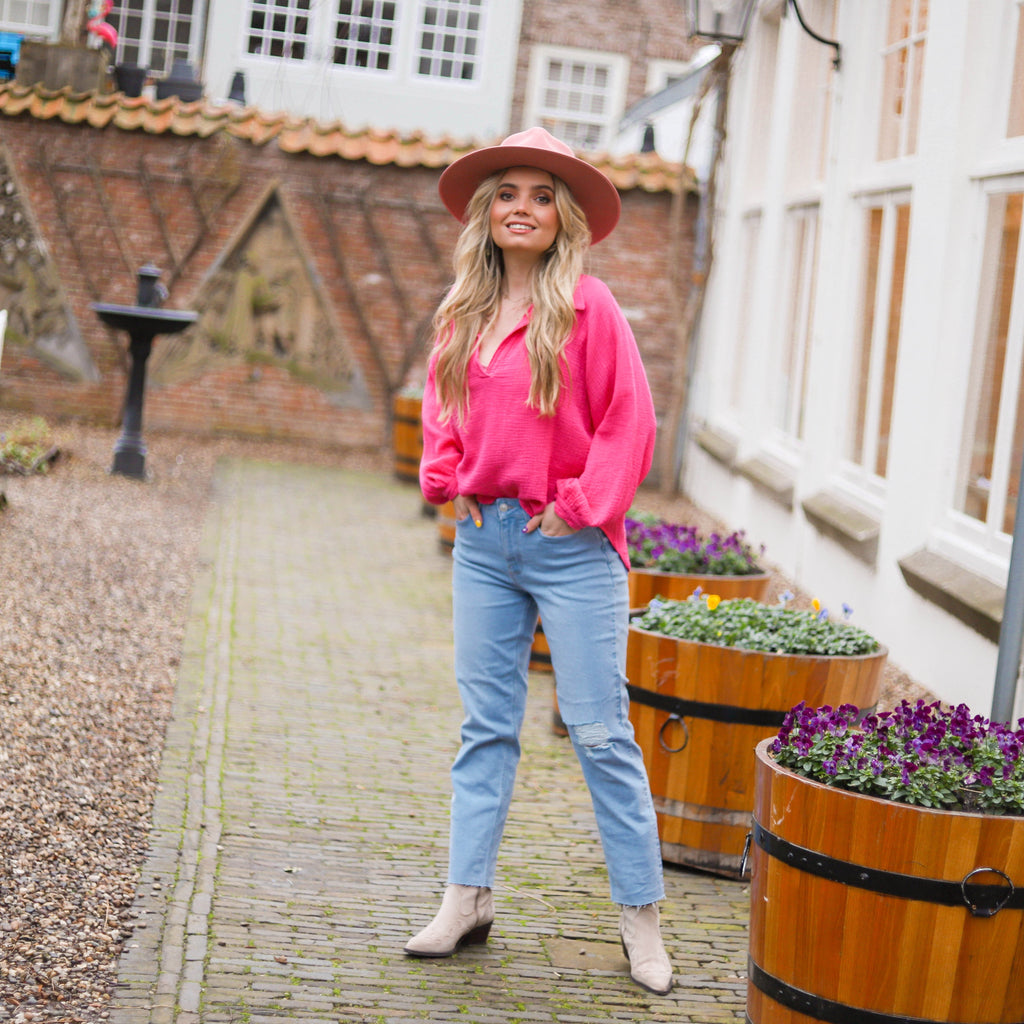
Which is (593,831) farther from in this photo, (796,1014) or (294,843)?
(796,1014)

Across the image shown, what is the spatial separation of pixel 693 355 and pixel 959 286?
7166mm

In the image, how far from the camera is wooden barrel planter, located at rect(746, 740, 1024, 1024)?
2.64 m

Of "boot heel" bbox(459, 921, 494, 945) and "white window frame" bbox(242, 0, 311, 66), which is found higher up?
"white window frame" bbox(242, 0, 311, 66)

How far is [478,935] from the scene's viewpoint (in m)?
3.56

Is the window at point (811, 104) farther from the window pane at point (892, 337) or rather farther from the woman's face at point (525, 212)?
the woman's face at point (525, 212)

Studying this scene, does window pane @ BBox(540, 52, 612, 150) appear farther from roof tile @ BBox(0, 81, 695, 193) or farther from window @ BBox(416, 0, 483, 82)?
roof tile @ BBox(0, 81, 695, 193)

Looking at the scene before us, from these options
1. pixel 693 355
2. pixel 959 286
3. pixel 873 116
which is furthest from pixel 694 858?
pixel 693 355

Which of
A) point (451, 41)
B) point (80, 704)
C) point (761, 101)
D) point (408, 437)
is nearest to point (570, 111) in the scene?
point (451, 41)

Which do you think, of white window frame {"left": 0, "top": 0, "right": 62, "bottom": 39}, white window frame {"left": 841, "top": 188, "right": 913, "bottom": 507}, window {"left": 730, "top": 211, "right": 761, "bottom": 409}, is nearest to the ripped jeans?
white window frame {"left": 841, "top": 188, "right": 913, "bottom": 507}

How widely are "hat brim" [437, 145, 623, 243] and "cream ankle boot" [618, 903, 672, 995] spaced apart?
169 cm

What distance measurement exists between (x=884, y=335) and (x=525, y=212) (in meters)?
4.39

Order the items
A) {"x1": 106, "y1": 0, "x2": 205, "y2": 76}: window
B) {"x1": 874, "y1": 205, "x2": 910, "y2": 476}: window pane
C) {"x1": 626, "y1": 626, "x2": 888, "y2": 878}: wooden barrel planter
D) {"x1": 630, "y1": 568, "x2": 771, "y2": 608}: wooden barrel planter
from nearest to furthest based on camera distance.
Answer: {"x1": 626, "y1": 626, "x2": 888, "y2": 878}: wooden barrel planter → {"x1": 630, "y1": 568, "x2": 771, "y2": 608}: wooden barrel planter → {"x1": 874, "y1": 205, "x2": 910, "y2": 476}: window pane → {"x1": 106, "y1": 0, "x2": 205, "y2": 76}: window

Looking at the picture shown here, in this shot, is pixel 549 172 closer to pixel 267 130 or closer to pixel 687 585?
pixel 687 585

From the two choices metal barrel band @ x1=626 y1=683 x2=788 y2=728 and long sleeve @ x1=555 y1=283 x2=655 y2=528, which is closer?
long sleeve @ x1=555 y1=283 x2=655 y2=528
